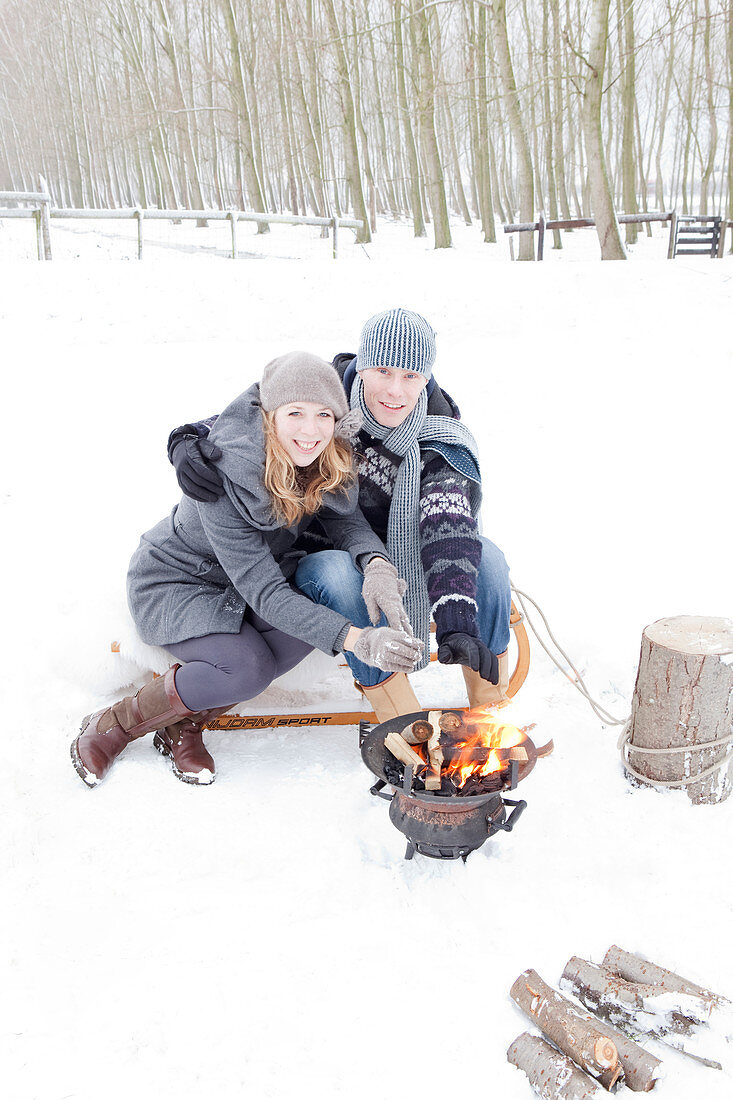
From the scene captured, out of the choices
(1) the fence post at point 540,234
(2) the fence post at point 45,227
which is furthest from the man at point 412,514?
(1) the fence post at point 540,234

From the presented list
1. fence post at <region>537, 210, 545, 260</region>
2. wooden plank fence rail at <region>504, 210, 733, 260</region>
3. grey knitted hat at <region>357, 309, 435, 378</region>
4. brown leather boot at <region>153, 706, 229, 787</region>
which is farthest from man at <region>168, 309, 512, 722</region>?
fence post at <region>537, 210, 545, 260</region>

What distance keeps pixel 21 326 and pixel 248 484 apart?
677cm

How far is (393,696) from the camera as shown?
2.72 metres

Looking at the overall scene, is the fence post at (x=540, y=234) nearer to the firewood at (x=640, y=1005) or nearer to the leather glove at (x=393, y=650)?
the leather glove at (x=393, y=650)

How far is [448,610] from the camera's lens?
2506 millimetres

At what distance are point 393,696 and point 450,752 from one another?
24.9 inches

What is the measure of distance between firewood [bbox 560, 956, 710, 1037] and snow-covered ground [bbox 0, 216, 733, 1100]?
3.2 inches

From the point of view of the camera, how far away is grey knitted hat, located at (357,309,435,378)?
251 cm

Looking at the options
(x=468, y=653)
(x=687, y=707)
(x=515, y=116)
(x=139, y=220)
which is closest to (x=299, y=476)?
(x=468, y=653)

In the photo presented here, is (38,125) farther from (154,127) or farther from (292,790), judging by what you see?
(292,790)

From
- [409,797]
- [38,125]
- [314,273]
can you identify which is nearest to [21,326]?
[314,273]

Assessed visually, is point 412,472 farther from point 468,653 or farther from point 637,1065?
point 637,1065

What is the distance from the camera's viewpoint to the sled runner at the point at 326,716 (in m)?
2.93

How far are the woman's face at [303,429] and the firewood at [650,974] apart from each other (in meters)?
1.66
